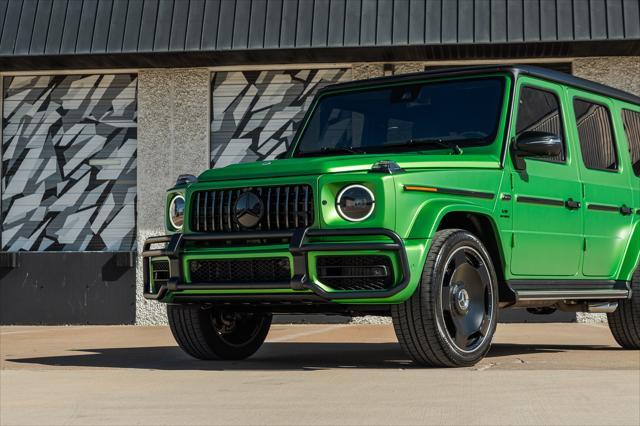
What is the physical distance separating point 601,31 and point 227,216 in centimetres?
907

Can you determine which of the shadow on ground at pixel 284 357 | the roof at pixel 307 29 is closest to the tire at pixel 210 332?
the shadow on ground at pixel 284 357

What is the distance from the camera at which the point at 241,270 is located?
716 cm

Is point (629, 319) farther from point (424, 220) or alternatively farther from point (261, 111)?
point (261, 111)

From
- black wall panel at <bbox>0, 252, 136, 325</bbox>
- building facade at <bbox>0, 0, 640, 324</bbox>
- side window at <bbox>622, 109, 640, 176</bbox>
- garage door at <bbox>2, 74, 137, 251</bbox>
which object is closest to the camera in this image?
side window at <bbox>622, 109, 640, 176</bbox>

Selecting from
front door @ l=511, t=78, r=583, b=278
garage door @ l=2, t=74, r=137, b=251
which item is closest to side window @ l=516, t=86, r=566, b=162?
front door @ l=511, t=78, r=583, b=278

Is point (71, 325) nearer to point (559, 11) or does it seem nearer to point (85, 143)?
point (85, 143)

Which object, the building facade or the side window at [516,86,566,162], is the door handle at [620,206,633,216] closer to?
the side window at [516,86,566,162]

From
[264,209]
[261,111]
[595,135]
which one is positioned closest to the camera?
[264,209]

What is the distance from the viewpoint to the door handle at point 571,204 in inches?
324

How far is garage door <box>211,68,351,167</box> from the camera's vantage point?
1678cm

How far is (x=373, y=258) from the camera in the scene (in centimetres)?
676

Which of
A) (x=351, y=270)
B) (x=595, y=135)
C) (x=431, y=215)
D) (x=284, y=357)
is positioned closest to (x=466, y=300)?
(x=431, y=215)

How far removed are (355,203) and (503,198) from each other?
1272 mm

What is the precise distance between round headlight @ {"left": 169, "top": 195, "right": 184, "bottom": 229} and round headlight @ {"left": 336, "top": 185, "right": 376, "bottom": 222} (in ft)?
4.57
